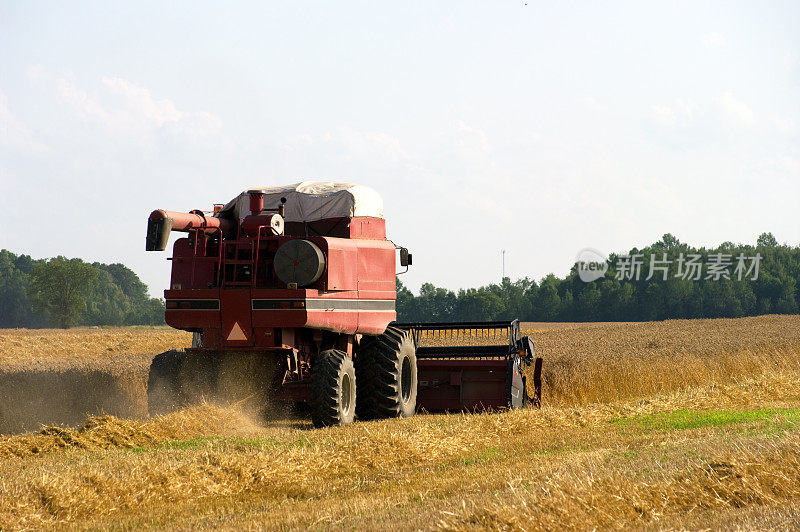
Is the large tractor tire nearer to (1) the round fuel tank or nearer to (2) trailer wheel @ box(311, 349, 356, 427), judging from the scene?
(2) trailer wheel @ box(311, 349, 356, 427)

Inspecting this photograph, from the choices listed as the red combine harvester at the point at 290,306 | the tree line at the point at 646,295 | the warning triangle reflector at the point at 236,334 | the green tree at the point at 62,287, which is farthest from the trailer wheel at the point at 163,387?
the green tree at the point at 62,287

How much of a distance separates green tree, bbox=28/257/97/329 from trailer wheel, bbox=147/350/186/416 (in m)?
89.4

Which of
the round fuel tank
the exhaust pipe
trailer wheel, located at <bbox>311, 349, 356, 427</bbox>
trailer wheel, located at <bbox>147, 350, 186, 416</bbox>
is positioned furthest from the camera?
trailer wheel, located at <bbox>147, 350, 186, 416</bbox>

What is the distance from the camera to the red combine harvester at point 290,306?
36.6 ft

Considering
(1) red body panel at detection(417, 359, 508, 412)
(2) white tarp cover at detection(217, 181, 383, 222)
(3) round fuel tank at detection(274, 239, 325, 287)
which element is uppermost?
(2) white tarp cover at detection(217, 181, 383, 222)

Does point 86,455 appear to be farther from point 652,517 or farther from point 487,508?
point 652,517

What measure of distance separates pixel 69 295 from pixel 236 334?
92.1m

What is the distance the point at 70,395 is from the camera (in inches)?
583

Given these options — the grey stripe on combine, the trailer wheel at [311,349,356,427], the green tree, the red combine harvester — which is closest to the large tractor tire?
the red combine harvester

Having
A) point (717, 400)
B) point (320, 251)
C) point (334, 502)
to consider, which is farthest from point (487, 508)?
point (717, 400)

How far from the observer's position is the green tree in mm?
95750

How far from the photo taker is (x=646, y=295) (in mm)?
96812

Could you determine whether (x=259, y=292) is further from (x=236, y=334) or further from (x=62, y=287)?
(x=62, y=287)

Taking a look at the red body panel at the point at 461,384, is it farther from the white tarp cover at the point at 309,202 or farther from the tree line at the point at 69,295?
the tree line at the point at 69,295
